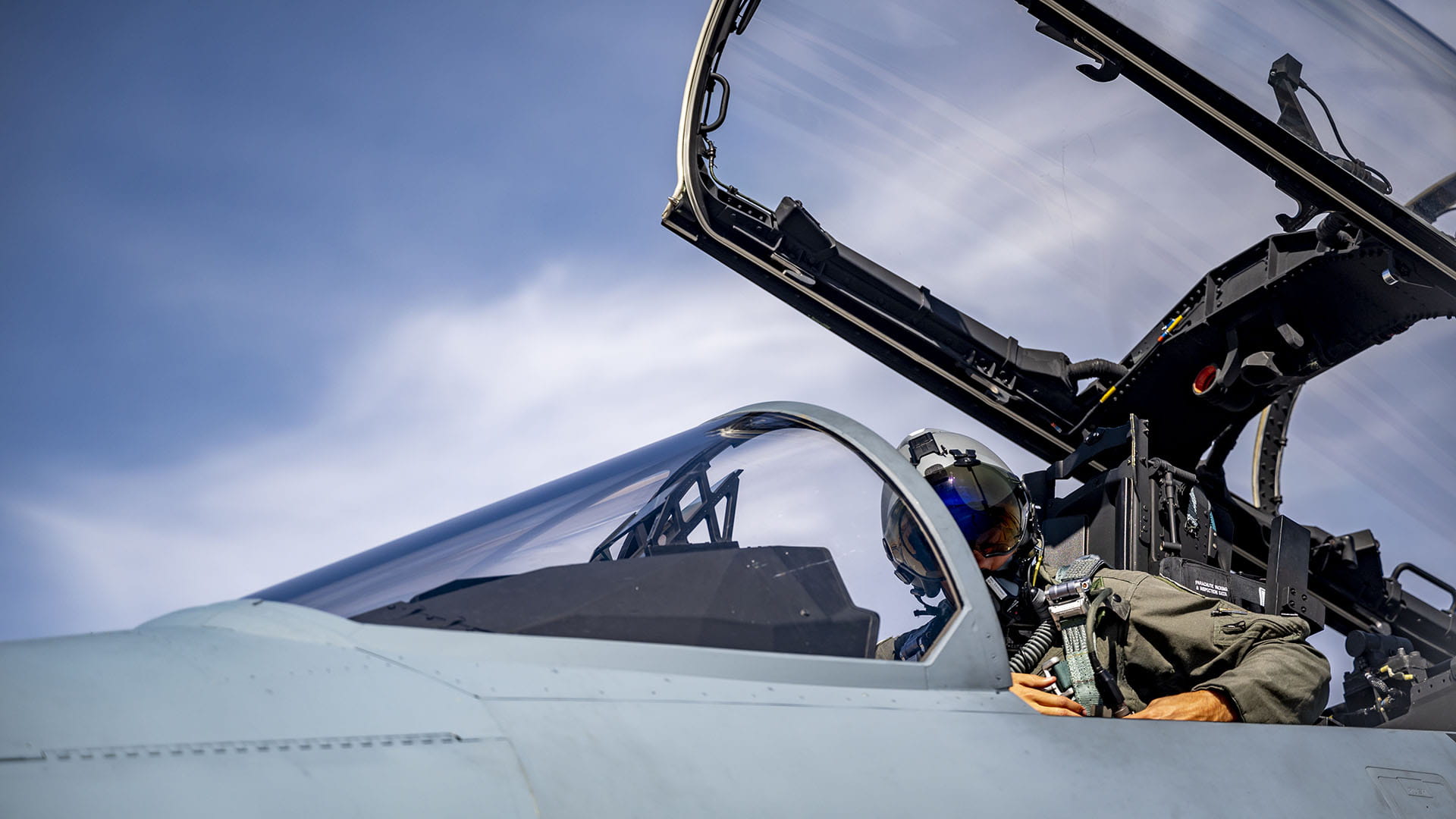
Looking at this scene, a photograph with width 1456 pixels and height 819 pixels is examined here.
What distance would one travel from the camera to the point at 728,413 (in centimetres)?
248

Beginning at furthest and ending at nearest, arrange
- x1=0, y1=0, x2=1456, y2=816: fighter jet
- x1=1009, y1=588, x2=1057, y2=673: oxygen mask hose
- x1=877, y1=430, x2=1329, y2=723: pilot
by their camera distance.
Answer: x1=1009, y1=588, x2=1057, y2=673: oxygen mask hose → x1=877, y1=430, x2=1329, y2=723: pilot → x1=0, y1=0, x2=1456, y2=816: fighter jet

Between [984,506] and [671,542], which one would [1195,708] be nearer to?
[984,506]

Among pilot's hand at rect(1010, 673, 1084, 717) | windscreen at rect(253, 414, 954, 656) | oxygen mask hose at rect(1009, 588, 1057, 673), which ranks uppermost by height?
windscreen at rect(253, 414, 954, 656)

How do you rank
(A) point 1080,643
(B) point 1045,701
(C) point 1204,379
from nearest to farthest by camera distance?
(B) point 1045,701, (A) point 1080,643, (C) point 1204,379

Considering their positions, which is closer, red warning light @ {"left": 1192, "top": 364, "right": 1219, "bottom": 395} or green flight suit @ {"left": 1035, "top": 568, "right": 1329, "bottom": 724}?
green flight suit @ {"left": 1035, "top": 568, "right": 1329, "bottom": 724}

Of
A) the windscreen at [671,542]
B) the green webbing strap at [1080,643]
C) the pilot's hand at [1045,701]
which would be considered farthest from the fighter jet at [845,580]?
the green webbing strap at [1080,643]

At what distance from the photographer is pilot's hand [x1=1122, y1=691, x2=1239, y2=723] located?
2213mm

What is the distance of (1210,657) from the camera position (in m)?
2.76

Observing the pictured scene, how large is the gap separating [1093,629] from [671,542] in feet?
4.25

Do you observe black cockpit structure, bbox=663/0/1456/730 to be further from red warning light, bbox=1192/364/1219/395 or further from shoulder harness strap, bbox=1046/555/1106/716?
shoulder harness strap, bbox=1046/555/1106/716

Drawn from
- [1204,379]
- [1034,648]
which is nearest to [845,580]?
[1034,648]

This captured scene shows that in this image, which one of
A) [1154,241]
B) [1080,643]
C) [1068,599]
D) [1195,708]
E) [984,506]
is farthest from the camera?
[1154,241]

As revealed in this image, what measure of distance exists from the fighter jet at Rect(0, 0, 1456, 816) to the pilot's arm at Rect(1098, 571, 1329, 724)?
0.82 ft

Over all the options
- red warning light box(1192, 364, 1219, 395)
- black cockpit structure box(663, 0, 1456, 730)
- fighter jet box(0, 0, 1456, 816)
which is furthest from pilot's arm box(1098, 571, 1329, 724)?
red warning light box(1192, 364, 1219, 395)
